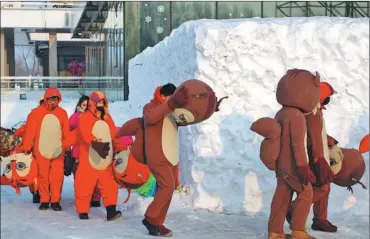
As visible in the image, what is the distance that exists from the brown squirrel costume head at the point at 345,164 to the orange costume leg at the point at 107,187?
2.26 meters

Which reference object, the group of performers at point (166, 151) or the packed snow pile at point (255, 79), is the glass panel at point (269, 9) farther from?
the group of performers at point (166, 151)

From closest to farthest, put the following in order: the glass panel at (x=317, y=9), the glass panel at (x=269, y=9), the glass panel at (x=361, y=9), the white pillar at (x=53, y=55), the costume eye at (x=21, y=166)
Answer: the costume eye at (x=21, y=166)
the white pillar at (x=53, y=55)
the glass panel at (x=361, y=9)
the glass panel at (x=317, y=9)
the glass panel at (x=269, y=9)

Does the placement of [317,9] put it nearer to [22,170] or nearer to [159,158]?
[22,170]

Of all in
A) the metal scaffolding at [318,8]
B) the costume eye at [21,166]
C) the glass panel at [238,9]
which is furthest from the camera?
the glass panel at [238,9]

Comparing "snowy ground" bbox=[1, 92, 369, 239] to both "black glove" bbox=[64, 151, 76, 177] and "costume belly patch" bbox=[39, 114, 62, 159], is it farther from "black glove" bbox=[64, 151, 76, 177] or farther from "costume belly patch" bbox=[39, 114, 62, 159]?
"costume belly patch" bbox=[39, 114, 62, 159]

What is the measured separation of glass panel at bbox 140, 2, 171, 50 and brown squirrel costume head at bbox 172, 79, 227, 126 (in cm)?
1470

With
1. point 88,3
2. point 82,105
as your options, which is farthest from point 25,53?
point 88,3

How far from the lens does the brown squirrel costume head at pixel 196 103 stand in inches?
215

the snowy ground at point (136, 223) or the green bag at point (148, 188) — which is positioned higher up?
the green bag at point (148, 188)

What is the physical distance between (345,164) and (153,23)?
14.8 m

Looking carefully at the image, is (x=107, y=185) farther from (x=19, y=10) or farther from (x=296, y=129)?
(x=19, y=10)

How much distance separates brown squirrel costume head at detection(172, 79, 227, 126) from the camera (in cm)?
545

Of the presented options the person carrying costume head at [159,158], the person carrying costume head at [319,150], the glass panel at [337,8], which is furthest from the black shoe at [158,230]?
the glass panel at [337,8]

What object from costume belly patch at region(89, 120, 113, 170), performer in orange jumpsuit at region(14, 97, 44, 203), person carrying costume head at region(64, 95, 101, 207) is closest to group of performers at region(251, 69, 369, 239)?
costume belly patch at region(89, 120, 113, 170)
